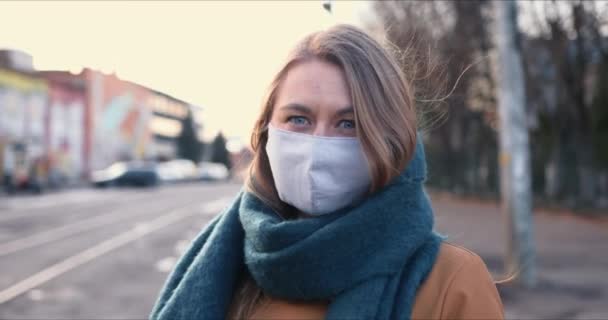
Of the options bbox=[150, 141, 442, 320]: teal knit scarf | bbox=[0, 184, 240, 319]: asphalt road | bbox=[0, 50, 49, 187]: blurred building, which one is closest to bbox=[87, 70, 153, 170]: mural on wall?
bbox=[0, 50, 49, 187]: blurred building

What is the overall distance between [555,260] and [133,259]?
7.42 meters

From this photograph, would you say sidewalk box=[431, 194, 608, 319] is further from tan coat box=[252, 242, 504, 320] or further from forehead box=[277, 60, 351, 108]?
forehead box=[277, 60, 351, 108]

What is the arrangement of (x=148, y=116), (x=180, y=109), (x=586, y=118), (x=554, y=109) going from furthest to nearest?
(x=180, y=109) < (x=148, y=116) < (x=554, y=109) < (x=586, y=118)

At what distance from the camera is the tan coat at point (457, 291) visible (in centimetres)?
163

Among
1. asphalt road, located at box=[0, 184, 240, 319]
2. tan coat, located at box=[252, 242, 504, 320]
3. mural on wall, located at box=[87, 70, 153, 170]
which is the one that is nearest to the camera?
tan coat, located at box=[252, 242, 504, 320]

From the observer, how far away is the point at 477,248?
1348 cm

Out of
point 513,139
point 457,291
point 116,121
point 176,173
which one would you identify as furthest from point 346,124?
point 116,121

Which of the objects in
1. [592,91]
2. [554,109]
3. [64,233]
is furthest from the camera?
[592,91]

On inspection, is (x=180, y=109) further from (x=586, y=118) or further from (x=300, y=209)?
(x=300, y=209)

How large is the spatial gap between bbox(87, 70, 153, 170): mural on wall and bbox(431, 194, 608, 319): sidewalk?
159ft

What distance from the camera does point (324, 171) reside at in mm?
1901

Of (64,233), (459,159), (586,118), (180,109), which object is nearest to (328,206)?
(64,233)

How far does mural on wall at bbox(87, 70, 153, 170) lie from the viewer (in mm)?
67062

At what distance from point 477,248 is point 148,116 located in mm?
81070
